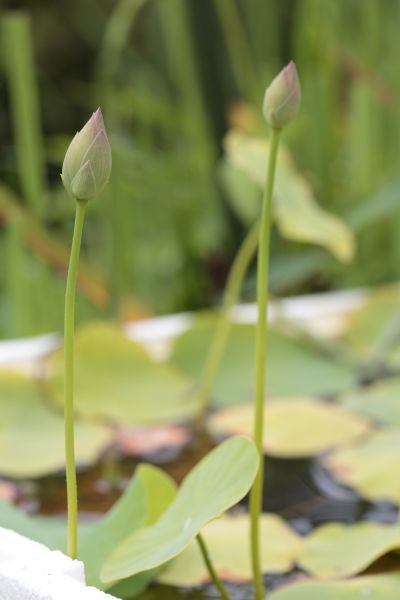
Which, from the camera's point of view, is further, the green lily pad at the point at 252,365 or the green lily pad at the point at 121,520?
the green lily pad at the point at 252,365

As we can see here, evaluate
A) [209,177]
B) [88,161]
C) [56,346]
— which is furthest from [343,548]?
[209,177]

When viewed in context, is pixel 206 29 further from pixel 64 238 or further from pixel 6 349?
pixel 6 349

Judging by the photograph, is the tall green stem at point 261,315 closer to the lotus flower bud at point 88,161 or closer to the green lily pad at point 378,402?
the lotus flower bud at point 88,161

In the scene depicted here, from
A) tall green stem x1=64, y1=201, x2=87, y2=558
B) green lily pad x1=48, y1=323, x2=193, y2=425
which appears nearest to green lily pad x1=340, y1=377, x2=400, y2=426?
green lily pad x1=48, y1=323, x2=193, y2=425

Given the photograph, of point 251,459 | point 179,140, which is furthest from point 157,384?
point 179,140

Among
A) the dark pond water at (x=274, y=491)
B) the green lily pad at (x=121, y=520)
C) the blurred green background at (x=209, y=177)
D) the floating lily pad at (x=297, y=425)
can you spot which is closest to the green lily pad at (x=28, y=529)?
the green lily pad at (x=121, y=520)

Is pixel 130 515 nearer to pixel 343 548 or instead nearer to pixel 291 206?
pixel 343 548

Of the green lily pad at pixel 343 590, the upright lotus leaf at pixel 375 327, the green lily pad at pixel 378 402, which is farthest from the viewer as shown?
the upright lotus leaf at pixel 375 327
